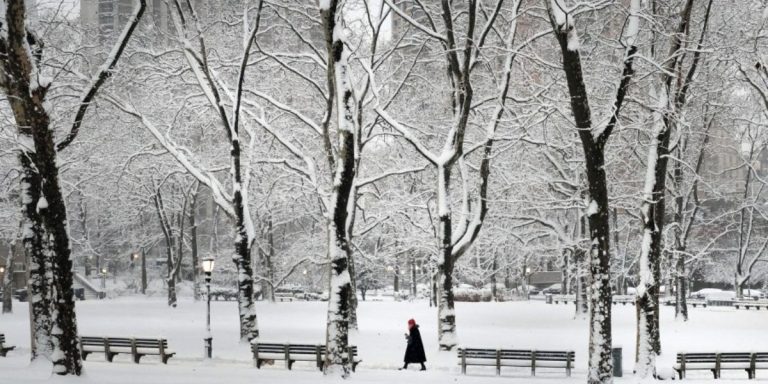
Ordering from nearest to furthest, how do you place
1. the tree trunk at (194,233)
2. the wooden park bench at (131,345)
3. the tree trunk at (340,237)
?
the tree trunk at (340,237)
the wooden park bench at (131,345)
the tree trunk at (194,233)

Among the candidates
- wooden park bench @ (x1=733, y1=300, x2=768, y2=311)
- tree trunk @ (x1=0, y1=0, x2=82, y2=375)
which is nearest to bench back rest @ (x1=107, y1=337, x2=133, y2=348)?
tree trunk @ (x1=0, y1=0, x2=82, y2=375)

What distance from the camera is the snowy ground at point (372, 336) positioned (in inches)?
613

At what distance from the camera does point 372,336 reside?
25.4 meters

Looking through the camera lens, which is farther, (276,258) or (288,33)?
(276,258)

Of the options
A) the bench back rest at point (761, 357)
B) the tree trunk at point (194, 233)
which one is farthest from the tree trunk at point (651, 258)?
the tree trunk at point (194, 233)

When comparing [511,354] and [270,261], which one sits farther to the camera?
[270,261]

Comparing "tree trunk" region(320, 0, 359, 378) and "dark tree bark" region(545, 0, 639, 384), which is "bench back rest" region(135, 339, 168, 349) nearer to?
"tree trunk" region(320, 0, 359, 378)

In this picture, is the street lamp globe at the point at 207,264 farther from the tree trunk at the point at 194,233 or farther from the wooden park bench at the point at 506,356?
the tree trunk at the point at 194,233

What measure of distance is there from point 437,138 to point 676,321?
1477 centimetres

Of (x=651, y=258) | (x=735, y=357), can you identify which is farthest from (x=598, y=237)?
(x=735, y=357)

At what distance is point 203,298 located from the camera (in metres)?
52.5

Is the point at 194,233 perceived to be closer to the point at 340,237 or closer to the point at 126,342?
the point at 126,342

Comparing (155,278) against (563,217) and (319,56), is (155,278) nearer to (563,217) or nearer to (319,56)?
(563,217)

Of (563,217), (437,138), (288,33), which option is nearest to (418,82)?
(437,138)
